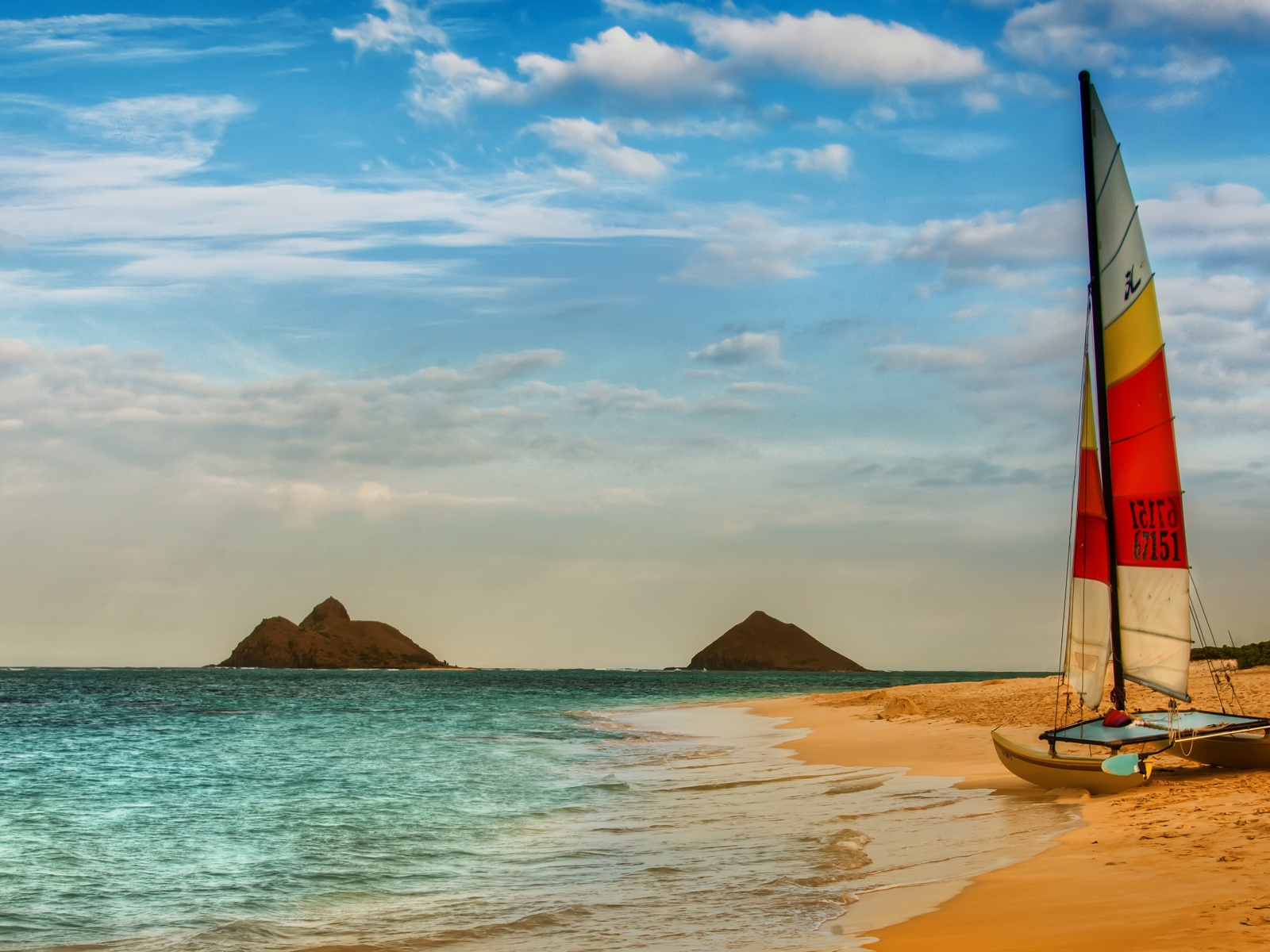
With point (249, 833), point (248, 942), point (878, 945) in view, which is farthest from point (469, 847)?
point (878, 945)

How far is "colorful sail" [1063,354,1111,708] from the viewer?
17.6 meters

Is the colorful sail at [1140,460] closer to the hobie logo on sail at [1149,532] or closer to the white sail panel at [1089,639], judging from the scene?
the hobie logo on sail at [1149,532]

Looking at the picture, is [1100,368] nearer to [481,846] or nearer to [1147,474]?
[1147,474]

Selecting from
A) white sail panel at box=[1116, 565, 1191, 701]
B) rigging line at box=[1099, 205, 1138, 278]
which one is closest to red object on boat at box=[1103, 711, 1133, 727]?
white sail panel at box=[1116, 565, 1191, 701]

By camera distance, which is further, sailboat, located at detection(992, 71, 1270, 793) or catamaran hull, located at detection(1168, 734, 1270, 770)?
sailboat, located at detection(992, 71, 1270, 793)

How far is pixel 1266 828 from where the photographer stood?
1067cm

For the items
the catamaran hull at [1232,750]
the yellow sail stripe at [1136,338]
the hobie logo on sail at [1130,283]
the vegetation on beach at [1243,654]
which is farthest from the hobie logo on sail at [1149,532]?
the vegetation on beach at [1243,654]

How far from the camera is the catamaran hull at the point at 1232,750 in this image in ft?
49.9

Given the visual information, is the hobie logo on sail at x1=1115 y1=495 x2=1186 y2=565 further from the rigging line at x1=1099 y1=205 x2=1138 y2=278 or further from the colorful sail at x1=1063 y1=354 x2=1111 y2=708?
the rigging line at x1=1099 y1=205 x2=1138 y2=278

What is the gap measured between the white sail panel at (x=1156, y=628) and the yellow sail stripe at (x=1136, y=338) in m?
3.58

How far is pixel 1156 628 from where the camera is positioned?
55.7ft

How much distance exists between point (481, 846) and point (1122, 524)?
1244 cm

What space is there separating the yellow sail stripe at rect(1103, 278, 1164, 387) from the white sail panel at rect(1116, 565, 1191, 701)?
Answer: 3579mm

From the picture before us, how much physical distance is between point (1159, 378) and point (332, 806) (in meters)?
18.3
